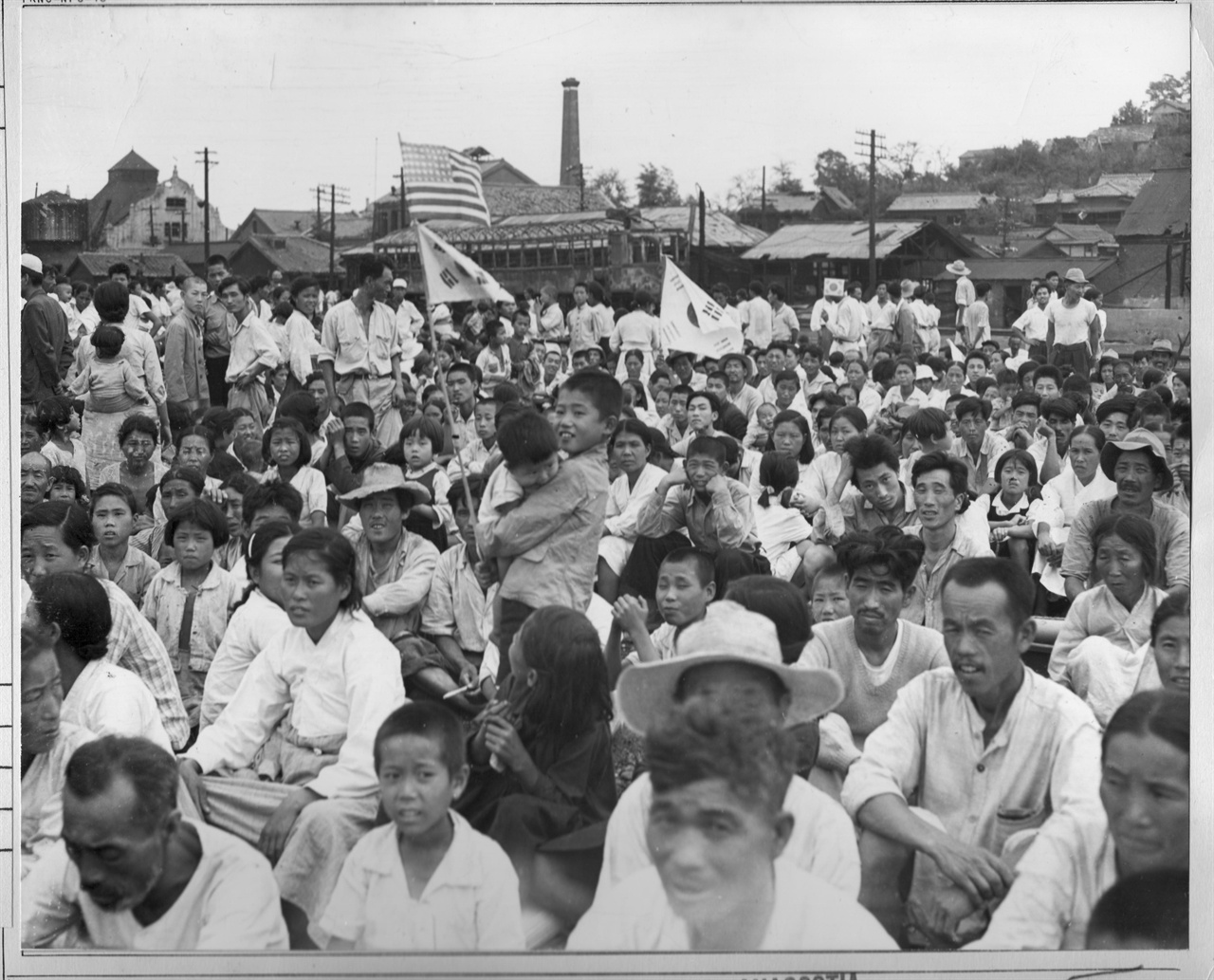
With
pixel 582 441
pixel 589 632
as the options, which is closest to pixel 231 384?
pixel 582 441

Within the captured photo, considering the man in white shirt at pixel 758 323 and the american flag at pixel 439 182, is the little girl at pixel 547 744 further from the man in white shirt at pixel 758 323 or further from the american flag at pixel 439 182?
the man in white shirt at pixel 758 323

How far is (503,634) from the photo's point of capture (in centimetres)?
534

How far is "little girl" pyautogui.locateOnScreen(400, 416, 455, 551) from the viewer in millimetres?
6699

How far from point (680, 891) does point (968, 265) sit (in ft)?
59.6

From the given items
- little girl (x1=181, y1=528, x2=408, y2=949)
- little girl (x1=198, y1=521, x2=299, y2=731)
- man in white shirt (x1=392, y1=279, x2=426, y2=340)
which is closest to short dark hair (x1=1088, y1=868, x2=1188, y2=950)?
little girl (x1=181, y1=528, x2=408, y2=949)

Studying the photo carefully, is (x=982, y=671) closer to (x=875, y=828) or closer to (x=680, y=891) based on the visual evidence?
(x=875, y=828)

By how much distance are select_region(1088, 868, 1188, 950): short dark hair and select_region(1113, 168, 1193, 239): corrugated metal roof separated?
74.4 inches

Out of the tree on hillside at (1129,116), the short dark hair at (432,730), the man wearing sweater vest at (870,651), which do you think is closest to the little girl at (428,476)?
the man wearing sweater vest at (870,651)

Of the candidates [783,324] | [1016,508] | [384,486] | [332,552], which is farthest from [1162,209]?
[783,324]

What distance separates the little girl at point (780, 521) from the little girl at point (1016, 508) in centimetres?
88

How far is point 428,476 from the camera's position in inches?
291

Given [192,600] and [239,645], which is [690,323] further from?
[239,645]

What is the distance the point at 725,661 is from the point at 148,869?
163cm

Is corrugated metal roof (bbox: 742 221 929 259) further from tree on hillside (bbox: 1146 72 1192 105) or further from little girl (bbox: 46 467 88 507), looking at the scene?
tree on hillside (bbox: 1146 72 1192 105)
